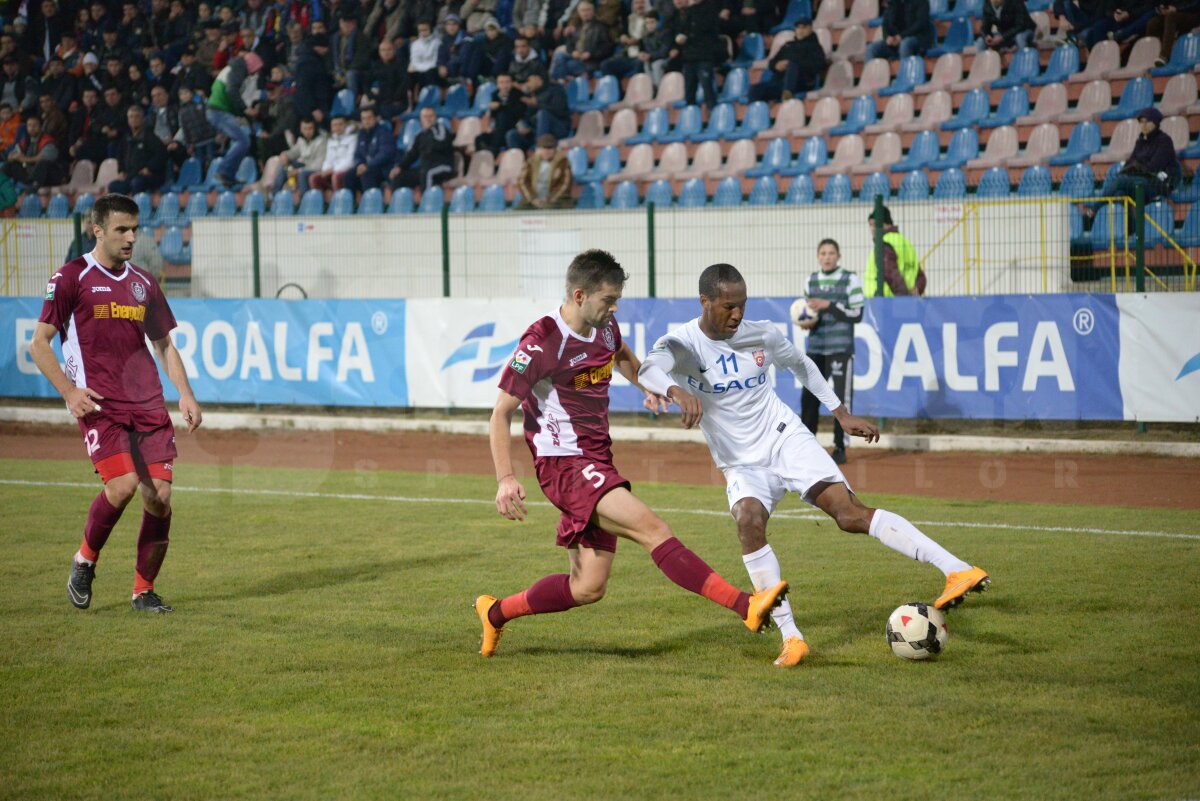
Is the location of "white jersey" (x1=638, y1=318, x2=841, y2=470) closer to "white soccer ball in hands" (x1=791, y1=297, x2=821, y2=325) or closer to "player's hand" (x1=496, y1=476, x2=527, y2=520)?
"player's hand" (x1=496, y1=476, x2=527, y2=520)

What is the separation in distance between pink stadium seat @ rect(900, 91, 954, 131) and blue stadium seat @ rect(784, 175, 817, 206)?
2111 millimetres

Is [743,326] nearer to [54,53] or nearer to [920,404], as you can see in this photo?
[920,404]

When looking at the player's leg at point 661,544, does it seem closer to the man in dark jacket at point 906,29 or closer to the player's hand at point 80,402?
the player's hand at point 80,402

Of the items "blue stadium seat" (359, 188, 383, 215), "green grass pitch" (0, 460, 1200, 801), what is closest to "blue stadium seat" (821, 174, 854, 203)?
"blue stadium seat" (359, 188, 383, 215)

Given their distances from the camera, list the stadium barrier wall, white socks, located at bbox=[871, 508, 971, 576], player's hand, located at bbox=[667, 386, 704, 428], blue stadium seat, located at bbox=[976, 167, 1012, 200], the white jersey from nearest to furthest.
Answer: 1. player's hand, located at bbox=[667, 386, 704, 428]
2. white socks, located at bbox=[871, 508, 971, 576]
3. the white jersey
4. the stadium barrier wall
5. blue stadium seat, located at bbox=[976, 167, 1012, 200]

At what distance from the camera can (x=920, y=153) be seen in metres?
19.5

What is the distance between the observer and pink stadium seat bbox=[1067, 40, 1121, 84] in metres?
19.2

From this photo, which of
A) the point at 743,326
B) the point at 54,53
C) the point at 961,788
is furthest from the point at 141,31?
the point at 961,788

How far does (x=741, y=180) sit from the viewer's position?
20.4 m

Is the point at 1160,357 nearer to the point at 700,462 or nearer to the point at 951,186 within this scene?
the point at 951,186

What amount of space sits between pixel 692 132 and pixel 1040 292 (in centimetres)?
821

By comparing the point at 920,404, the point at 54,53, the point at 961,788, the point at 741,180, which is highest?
the point at 54,53

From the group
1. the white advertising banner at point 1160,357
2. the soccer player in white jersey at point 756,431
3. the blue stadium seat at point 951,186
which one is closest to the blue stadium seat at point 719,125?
the blue stadium seat at point 951,186

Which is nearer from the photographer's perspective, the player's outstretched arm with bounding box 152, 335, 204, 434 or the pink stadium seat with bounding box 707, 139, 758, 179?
the player's outstretched arm with bounding box 152, 335, 204, 434
